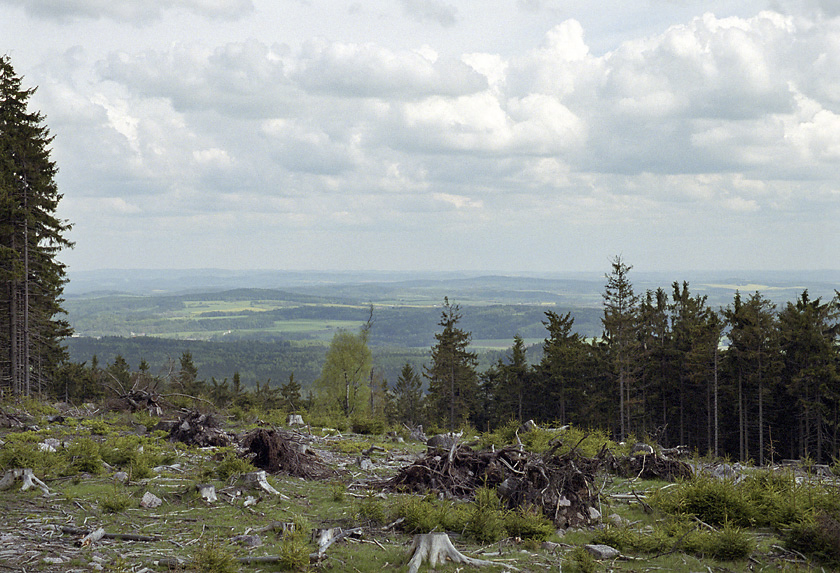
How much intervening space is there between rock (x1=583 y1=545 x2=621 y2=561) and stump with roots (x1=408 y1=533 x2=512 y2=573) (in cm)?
175

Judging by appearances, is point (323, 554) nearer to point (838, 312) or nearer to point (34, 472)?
point (34, 472)

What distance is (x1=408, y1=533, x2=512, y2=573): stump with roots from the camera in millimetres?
8852

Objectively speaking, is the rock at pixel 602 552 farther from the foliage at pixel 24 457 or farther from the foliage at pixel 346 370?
the foliage at pixel 346 370

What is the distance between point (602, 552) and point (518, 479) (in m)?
2.79

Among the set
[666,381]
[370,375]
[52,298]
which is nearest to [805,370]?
[666,381]

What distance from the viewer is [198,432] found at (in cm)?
1859

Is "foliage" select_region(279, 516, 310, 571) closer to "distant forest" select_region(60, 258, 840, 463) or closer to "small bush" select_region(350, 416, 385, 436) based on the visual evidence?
"small bush" select_region(350, 416, 385, 436)

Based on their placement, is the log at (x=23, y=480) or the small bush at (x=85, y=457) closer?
the log at (x=23, y=480)

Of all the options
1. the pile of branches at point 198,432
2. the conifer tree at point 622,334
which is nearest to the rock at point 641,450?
the pile of branches at point 198,432

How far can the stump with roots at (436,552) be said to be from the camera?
885cm

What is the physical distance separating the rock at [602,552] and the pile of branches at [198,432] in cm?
1236

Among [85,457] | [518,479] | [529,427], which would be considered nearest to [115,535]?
[85,457]

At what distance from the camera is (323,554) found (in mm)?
9094

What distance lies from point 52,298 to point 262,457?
32517 mm
